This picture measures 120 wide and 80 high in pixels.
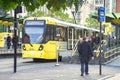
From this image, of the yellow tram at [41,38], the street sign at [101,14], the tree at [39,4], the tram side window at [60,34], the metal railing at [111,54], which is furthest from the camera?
the tram side window at [60,34]

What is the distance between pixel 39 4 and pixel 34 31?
26.6 metres

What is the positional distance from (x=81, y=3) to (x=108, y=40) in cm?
2793

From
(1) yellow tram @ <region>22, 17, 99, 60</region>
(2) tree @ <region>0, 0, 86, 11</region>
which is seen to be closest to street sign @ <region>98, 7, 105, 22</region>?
(1) yellow tram @ <region>22, 17, 99, 60</region>

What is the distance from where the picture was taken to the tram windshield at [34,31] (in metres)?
31.7

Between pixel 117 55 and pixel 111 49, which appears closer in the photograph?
pixel 111 49

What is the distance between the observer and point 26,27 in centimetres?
3216

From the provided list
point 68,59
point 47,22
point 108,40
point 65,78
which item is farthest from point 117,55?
point 65,78

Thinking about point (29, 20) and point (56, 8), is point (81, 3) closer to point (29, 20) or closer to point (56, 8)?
point (56, 8)

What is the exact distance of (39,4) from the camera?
17.2 feet

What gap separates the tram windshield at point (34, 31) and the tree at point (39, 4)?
26308 mm

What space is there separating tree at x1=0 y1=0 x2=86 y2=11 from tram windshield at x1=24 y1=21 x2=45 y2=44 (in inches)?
1036

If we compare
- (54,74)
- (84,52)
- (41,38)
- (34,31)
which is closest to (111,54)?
(41,38)

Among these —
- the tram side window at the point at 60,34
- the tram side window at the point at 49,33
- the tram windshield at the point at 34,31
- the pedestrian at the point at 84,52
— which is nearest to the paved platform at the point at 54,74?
the pedestrian at the point at 84,52

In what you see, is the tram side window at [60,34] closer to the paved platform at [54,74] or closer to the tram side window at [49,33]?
the tram side window at [49,33]
